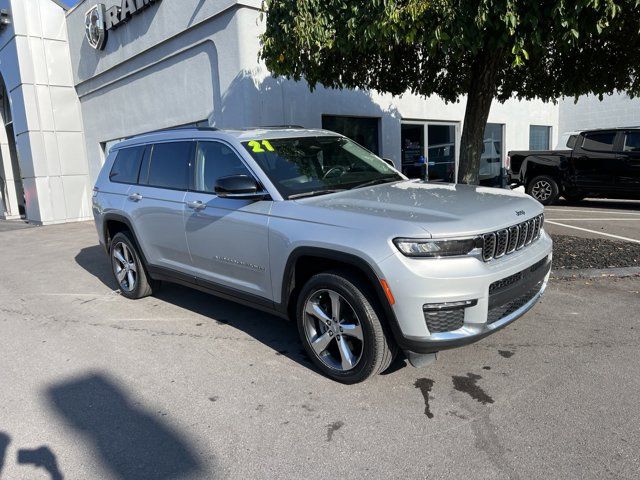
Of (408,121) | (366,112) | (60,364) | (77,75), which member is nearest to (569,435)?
(60,364)

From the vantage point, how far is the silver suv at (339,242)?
302cm

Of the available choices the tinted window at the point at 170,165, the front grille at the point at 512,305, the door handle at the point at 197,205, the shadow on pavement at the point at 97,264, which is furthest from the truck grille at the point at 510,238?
the shadow on pavement at the point at 97,264

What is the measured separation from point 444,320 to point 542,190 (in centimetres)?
1032

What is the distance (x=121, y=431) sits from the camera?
3.02 m

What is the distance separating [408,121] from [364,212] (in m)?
9.72

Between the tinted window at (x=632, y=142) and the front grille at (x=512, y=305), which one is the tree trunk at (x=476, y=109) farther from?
the tinted window at (x=632, y=142)

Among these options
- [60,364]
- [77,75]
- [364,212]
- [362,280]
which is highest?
[77,75]

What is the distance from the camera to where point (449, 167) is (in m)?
13.7

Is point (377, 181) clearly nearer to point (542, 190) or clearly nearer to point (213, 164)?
point (213, 164)

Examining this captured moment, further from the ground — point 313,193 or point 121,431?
point 313,193

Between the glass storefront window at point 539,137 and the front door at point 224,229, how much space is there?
47.0 ft

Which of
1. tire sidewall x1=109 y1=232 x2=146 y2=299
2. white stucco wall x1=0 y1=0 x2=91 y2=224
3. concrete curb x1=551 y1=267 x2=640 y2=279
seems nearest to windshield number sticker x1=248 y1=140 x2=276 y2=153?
tire sidewall x1=109 y1=232 x2=146 y2=299

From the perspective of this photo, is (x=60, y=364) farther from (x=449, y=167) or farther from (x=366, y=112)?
(x=449, y=167)

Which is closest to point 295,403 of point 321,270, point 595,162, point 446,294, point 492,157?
point 321,270
